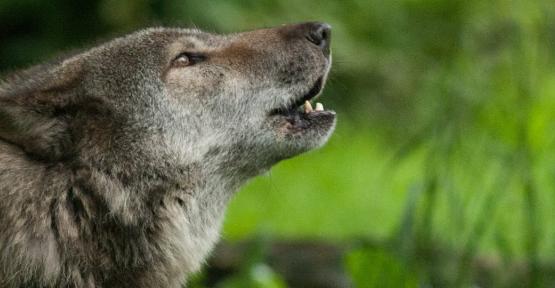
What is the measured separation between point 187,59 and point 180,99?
Answer: 182mm

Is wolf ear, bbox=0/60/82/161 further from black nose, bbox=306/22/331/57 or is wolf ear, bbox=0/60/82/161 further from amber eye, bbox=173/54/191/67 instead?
black nose, bbox=306/22/331/57

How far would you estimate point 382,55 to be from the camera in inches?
436

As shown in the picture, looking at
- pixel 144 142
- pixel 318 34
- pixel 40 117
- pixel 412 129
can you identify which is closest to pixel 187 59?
pixel 144 142

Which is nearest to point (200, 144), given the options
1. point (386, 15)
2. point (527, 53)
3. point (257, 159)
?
point (257, 159)

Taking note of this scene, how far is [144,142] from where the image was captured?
15.3ft

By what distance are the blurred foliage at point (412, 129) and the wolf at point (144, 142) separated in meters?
0.61

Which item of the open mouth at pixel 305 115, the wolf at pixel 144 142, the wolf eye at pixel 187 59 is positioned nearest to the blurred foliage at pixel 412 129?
the open mouth at pixel 305 115

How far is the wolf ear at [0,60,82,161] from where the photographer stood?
14.7 feet

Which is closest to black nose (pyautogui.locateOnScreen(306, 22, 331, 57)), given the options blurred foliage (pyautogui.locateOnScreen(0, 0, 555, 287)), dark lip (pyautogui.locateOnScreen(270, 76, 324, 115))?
dark lip (pyautogui.locateOnScreen(270, 76, 324, 115))

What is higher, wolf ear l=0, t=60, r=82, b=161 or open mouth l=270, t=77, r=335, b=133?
wolf ear l=0, t=60, r=82, b=161

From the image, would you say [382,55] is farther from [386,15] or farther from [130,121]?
[130,121]

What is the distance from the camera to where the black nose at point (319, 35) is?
4996 millimetres

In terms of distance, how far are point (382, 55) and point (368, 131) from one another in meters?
0.75

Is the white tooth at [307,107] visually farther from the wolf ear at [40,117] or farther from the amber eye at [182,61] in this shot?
the wolf ear at [40,117]
